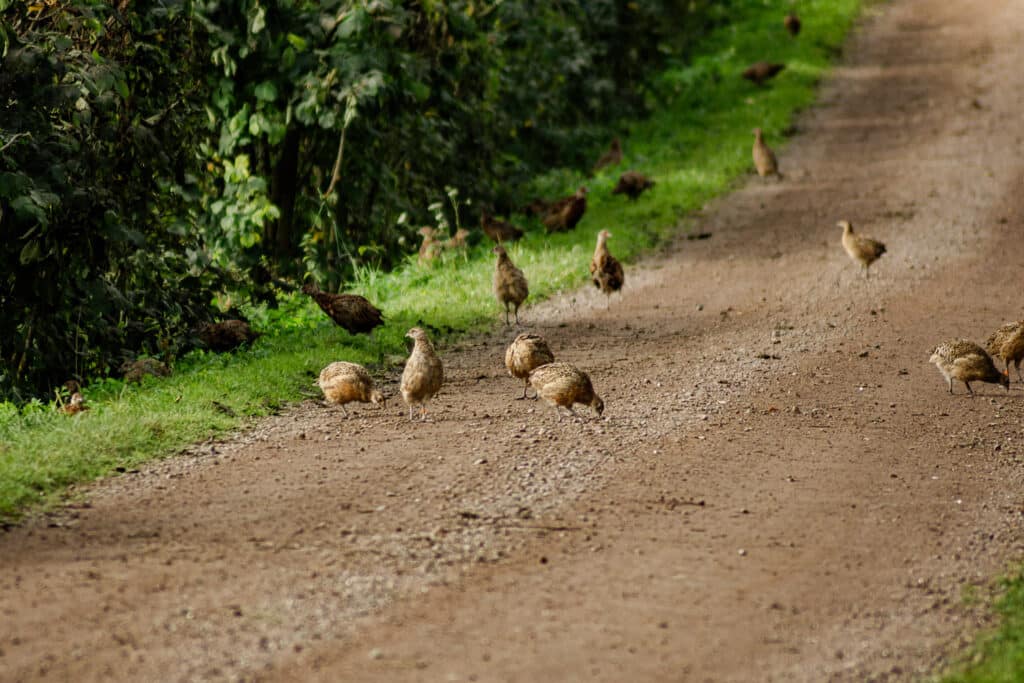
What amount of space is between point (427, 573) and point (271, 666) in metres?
1.21

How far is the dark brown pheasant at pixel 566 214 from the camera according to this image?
54.2ft

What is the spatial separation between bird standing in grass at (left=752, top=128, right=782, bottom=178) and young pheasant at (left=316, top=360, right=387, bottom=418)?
11518 millimetres

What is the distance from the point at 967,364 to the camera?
33.9 feet

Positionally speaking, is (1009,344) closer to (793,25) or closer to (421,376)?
(421,376)

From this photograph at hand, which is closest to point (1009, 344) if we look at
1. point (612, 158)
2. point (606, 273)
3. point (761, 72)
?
point (606, 273)

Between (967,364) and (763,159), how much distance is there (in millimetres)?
9893

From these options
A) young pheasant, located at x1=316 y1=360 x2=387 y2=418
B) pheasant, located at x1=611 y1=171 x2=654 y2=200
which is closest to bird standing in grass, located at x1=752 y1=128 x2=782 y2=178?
pheasant, located at x1=611 y1=171 x2=654 y2=200

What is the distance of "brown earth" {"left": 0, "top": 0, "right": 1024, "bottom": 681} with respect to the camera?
5797mm

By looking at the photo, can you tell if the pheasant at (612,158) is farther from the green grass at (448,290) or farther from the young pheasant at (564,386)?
the young pheasant at (564,386)

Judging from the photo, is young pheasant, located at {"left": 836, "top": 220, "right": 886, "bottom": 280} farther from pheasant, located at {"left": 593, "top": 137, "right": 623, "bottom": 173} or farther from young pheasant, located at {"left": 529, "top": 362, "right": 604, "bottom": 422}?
pheasant, located at {"left": 593, "top": 137, "right": 623, "bottom": 173}

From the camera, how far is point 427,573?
6625mm

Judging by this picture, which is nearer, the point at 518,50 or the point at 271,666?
the point at 271,666

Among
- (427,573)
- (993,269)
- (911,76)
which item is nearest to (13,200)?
(427,573)

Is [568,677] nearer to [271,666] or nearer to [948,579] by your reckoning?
[271,666]
